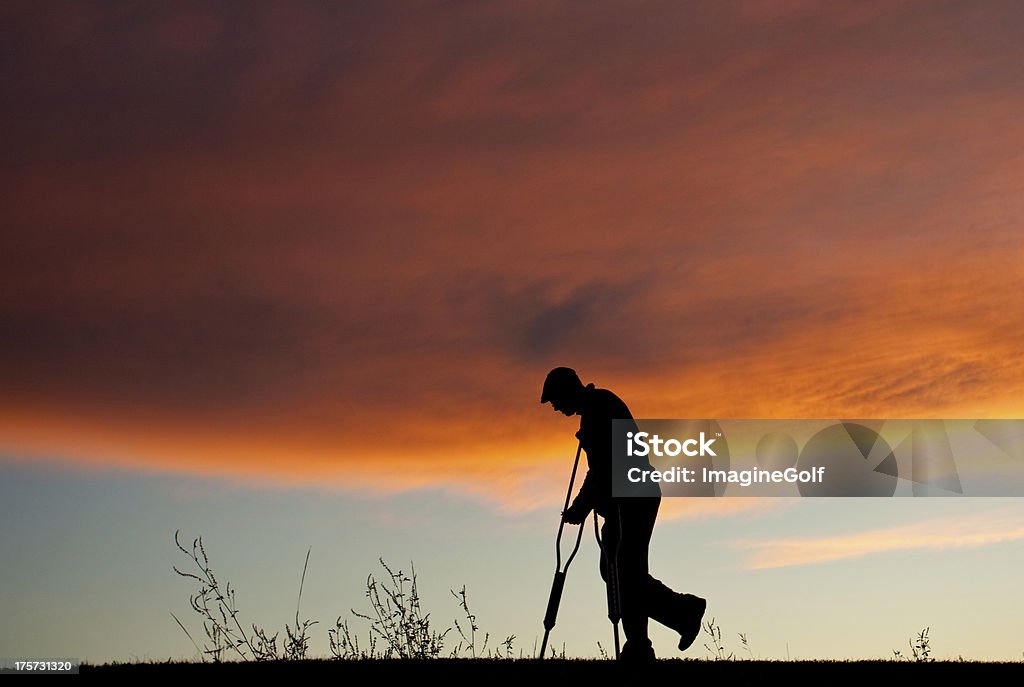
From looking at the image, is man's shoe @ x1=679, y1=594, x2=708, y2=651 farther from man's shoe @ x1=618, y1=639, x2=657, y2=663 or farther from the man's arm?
the man's arm

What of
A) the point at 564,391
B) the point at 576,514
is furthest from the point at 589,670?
the point at 564,391

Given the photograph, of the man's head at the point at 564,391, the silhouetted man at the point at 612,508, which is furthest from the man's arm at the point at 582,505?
the man's head at the point at 564,391

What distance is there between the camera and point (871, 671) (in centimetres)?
1312

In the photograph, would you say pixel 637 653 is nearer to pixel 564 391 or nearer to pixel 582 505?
pixel 582 505

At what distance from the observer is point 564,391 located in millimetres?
12281

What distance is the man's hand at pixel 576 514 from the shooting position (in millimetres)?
12406

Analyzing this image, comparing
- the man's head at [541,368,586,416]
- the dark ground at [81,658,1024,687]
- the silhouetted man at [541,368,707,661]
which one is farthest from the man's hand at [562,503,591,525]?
the dark ground at [81,658,1024,687]

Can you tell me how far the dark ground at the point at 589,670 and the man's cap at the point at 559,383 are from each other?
2462 millimetres

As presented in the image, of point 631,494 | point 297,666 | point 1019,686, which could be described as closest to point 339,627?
point 297,666

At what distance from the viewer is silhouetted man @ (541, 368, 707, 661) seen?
1227 cm

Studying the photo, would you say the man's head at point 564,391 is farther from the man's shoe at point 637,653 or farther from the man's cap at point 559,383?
the man's shoe at point 637,653

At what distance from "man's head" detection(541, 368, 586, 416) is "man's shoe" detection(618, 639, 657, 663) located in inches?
83.8

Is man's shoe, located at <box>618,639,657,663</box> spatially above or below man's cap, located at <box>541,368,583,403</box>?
below

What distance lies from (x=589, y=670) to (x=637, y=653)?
0.64m
